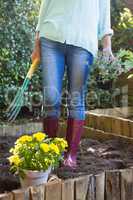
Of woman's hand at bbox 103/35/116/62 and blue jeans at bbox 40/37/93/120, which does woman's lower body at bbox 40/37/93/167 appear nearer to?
blue jeans at bbox 40/37/93/120

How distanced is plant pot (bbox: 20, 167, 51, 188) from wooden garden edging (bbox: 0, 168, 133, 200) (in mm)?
140

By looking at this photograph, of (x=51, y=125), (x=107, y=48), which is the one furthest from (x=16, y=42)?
(x=51, y=125)

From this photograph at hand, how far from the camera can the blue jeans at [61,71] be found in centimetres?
264

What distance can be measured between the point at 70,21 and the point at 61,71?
0.97 feet

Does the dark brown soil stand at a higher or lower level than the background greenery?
lower

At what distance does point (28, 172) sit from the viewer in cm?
217

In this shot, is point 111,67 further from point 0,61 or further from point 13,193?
point 13,193

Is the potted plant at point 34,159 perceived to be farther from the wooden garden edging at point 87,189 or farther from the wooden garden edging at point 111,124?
the wooden garden edging at point 111,124

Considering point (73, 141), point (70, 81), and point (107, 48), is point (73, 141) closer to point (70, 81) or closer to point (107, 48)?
point (70, 81)

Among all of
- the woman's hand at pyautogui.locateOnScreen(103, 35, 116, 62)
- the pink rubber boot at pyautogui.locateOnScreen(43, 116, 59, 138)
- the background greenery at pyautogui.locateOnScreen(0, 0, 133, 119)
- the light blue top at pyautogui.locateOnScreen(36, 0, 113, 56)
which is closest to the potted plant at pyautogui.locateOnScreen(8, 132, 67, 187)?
the pink rubber boot at pyautogui.locateOnScreen(43, 116, 59, 138)

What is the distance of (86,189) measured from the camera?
2.14 m

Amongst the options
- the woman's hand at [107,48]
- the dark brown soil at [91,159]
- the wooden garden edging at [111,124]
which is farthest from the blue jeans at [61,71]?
the wooden garden edging at [111,124]

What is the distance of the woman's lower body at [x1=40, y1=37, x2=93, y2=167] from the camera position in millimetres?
2639

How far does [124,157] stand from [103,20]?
3.09ft
